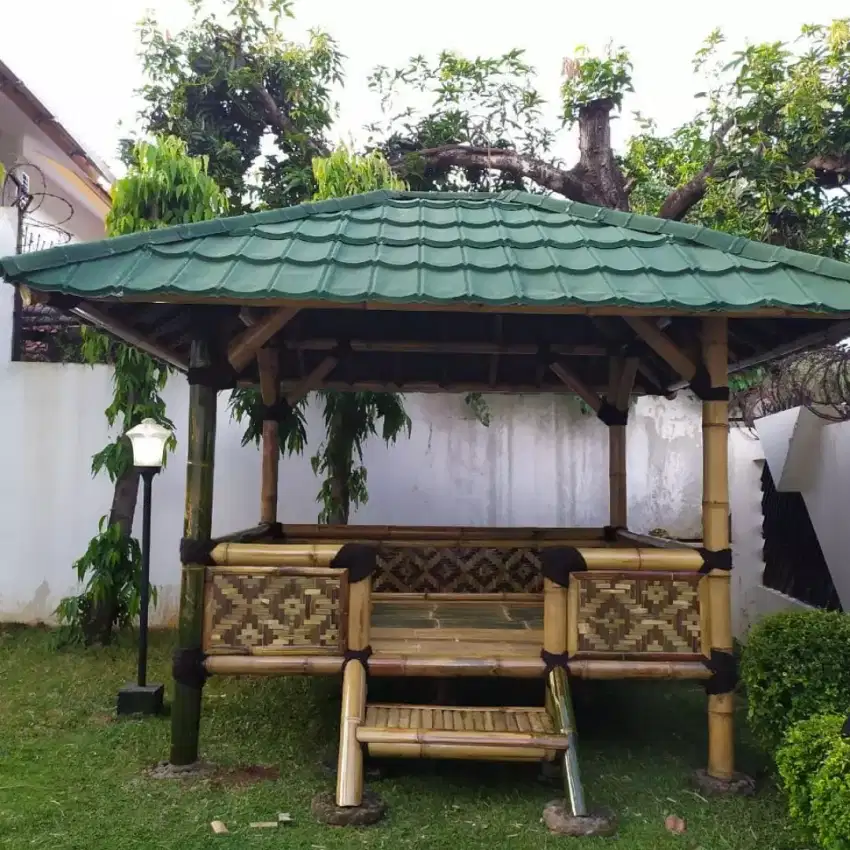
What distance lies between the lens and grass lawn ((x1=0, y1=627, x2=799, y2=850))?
3021 millimetres

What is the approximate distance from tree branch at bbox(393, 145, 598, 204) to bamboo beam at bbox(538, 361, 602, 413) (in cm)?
474

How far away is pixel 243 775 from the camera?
364cm

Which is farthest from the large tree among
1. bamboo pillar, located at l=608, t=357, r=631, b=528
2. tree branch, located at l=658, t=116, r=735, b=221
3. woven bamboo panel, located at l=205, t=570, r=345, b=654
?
woven bamboo panel, located at l=205, t=570, r=345, b=654

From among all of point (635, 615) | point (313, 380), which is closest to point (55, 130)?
point (313, 380)

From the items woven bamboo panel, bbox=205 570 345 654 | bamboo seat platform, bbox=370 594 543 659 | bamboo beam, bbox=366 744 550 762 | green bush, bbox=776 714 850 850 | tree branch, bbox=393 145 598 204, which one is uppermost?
tree branch, bbox=393 145 598 204

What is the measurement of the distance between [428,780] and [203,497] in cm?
180

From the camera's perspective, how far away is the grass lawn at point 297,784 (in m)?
3.02

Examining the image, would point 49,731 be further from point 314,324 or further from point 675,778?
point 675,778

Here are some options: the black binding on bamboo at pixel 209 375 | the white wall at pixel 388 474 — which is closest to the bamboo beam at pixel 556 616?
the black binding on bamboo at pixel 209 375

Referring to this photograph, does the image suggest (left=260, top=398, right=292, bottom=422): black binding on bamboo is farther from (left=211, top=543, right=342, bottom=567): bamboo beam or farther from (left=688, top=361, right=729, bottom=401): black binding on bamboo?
(left=688, top=361, right=729, bottom=401): black binding on bamboo

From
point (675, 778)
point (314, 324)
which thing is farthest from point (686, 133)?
point (675, 778)

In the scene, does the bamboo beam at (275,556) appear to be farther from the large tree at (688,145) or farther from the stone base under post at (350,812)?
the large tree at (688,145)

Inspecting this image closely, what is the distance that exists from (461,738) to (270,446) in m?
3.00

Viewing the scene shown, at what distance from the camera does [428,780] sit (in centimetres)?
360
